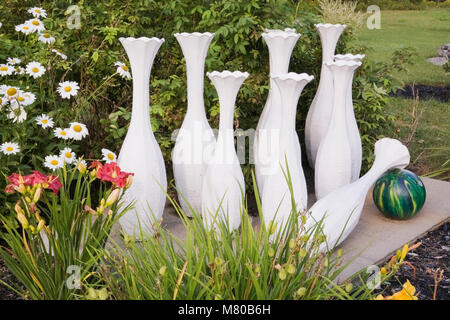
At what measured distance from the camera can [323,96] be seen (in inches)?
148

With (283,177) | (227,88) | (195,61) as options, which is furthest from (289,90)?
(195,61)

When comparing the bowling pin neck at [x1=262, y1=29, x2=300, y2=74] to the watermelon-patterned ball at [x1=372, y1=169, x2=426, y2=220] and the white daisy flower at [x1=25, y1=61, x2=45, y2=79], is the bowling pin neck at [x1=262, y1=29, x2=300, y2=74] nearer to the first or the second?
the watermelon-patterned ball at [x1=372, y1=169, x2=426, y2=220]

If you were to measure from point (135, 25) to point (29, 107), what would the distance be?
3.26ft

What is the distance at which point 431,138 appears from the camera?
5.92m

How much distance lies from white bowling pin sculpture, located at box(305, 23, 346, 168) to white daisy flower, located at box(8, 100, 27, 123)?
176 centimetres

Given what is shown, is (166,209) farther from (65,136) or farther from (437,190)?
(437,190)

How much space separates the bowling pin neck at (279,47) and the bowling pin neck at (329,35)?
0.43m

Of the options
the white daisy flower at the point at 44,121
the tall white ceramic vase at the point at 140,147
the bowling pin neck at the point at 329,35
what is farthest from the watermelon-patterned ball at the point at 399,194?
the white daisy flower at the point at 44,121

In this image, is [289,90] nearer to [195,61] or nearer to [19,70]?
[195,61]

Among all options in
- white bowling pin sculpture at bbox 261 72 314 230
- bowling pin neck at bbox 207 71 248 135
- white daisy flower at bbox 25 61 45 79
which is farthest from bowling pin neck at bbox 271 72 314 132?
white daisy flower at bbox 25 61 45 79

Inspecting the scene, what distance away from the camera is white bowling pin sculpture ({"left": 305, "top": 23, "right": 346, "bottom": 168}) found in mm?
3674

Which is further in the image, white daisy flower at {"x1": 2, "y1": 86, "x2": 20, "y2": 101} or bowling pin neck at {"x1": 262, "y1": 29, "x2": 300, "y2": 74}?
bowling pin neck at {"x1": 262, "y1": 29, "x2": 300, "y2": 74}

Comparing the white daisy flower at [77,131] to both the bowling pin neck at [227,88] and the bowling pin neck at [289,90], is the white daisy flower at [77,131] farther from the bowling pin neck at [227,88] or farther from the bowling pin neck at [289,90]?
the bowling pin neck at [289,90]

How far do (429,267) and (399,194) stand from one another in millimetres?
475
